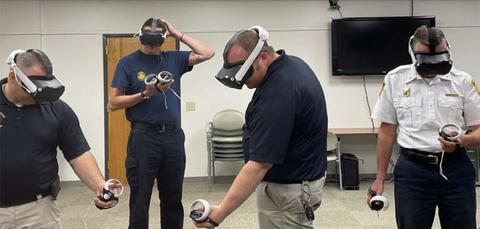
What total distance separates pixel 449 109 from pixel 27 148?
2002 millimetres

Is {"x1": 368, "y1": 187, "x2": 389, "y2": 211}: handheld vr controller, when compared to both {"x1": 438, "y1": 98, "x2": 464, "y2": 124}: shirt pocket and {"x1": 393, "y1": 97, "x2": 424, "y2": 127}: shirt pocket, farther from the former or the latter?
{"x1": 438, "y1": 98, "x2": 464, "y2": 124}: shirt pocket

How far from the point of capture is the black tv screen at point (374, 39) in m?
5.81

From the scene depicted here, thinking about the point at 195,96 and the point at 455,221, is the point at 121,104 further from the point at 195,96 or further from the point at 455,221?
the point at 195,96

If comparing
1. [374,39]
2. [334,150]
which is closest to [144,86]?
[334,150]

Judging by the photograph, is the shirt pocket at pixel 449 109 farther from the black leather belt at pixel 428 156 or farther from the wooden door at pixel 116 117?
the wooden door at pixel 116 117

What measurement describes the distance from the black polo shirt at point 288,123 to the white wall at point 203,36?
Answer: 4.14m

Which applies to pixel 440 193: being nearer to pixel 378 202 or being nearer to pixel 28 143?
pixel 378 202

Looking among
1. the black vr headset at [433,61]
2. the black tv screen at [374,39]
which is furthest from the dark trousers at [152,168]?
the black tv screen at [374,39]

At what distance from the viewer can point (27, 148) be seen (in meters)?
1.96

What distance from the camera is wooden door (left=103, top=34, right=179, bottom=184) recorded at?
5.89 m

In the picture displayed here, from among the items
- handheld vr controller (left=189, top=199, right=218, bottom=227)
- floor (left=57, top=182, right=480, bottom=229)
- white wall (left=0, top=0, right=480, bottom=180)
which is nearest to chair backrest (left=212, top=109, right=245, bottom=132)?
white wall (left=0, top=0, right=480, bottom=180)

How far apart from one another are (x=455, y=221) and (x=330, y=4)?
418 centimetres

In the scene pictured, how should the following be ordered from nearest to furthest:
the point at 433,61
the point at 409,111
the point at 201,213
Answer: the point at 201,213 → the point at 433,61 → the point at 409,111

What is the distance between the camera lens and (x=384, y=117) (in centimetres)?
248
